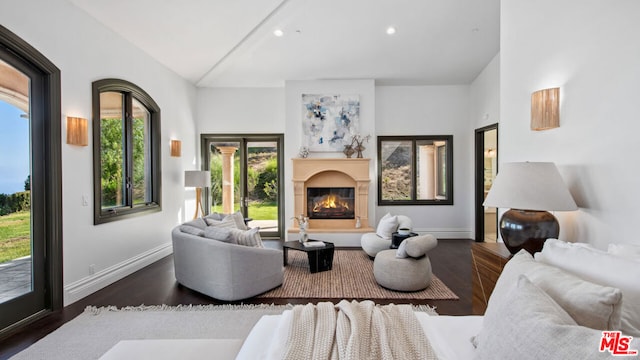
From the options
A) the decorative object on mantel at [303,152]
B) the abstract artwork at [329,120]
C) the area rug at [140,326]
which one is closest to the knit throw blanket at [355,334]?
the area rug at [140,326]

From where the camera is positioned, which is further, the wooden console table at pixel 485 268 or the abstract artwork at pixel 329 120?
the abstract artwork at pixel 329 120

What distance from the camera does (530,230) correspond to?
2.19 meters

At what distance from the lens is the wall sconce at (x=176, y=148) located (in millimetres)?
5380

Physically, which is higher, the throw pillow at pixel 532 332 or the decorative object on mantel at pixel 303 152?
the decorative object on mantel at pixel 303 152

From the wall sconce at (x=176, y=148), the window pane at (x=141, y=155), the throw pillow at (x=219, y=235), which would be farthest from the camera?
the wall sconce at (x=176, y=148)

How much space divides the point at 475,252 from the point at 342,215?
3632mm

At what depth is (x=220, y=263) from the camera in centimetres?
317

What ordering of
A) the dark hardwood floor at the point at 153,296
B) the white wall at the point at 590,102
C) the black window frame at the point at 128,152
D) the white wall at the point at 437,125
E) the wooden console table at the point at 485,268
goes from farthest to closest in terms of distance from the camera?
the white wall at the point at 437,125 → the black window frame at the point at 128,152 → the dark hardwood floor at the point at 153,296 → the wooden console table at the point at 485,268 → the white wall at the point at 590,102

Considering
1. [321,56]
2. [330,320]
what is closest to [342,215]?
[321,56]

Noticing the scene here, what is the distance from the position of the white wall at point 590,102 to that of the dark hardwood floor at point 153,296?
143 centimetres

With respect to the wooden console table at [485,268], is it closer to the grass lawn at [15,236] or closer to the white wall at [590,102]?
the white wall at [590,102]

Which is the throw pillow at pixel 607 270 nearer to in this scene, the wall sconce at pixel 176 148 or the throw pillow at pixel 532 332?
the throw pillow at pixel 532 332

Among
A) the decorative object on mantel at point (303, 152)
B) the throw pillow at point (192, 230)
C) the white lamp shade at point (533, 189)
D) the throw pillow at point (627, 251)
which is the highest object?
the decorative object on mantel at point (303, 152)

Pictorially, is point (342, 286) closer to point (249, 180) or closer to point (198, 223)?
point (198, 223)
